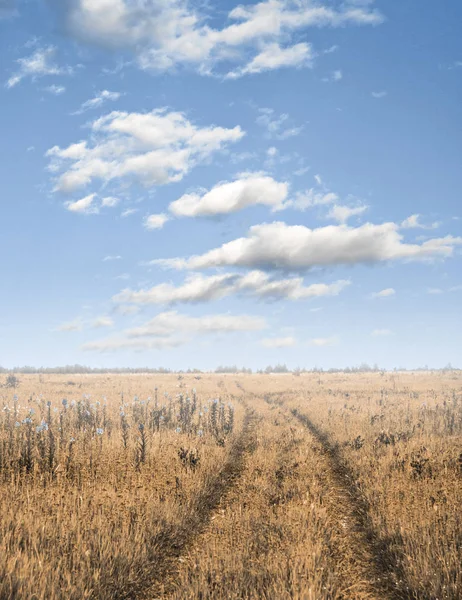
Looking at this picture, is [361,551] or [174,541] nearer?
[361,551]

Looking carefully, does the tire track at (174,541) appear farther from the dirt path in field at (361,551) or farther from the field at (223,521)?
the dirt path in field at (361,551)

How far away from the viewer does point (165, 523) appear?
682 cm

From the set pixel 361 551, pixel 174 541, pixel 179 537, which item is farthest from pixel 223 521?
pixel 361 551

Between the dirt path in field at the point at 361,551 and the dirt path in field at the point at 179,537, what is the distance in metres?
2.18

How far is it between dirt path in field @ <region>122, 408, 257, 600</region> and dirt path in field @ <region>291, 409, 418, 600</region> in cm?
218

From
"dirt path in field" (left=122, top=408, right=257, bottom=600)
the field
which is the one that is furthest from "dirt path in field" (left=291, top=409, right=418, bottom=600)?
"dirt path in field" (left=122, top=408, right=257, bottom=600)

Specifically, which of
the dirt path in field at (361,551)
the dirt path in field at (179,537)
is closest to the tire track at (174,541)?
the dirt path in field at (179,537)

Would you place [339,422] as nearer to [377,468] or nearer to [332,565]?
[377,468]

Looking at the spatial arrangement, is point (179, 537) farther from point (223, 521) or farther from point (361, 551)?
point (361, 551)

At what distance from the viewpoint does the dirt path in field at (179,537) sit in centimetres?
527

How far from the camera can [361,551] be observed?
6.45 m

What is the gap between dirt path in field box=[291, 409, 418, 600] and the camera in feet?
17.4

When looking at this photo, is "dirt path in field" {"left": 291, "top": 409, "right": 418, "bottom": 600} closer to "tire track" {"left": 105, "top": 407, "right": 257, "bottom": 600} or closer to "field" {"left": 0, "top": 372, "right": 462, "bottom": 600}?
"field" {"left": 0, "top": 372, "right": 462, "bottom": 600}

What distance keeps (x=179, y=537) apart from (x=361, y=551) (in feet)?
9.00
